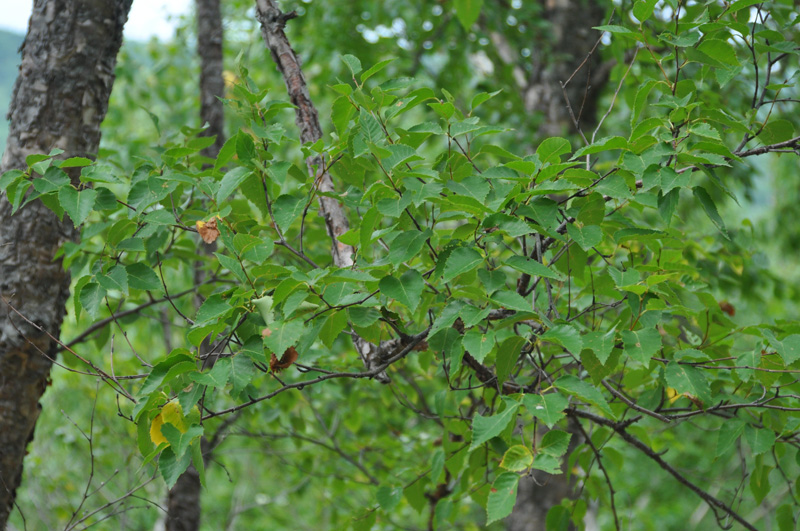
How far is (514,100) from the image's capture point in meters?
4.18

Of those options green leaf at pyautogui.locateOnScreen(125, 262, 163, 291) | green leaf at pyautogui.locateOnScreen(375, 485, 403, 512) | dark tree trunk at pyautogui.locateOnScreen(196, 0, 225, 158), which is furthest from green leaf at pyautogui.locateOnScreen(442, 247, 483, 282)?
dark tree trunk at pyautogui.locateOnScreen(196, 0, 225, 158)

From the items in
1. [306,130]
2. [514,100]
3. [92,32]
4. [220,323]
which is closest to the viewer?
[220,323]

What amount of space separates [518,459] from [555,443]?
105 mm

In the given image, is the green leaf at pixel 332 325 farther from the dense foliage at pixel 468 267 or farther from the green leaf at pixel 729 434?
the green leaf at pixel 729 434

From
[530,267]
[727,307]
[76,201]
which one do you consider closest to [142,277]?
[76,201]

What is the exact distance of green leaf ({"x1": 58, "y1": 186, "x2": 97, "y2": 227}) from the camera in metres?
1.38

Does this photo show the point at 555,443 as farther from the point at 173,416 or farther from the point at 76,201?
the point at 76,201

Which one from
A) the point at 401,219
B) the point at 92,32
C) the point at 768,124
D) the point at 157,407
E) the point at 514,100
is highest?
the point at 514,100

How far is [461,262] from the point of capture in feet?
3.84

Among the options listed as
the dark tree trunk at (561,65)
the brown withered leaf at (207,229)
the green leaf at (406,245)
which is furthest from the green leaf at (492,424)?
the dark tree trunk at (561,65)

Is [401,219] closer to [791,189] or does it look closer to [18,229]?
[18,229]

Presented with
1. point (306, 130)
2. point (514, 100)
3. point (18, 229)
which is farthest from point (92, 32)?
point (514, 100)

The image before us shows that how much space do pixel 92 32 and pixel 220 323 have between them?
137cm

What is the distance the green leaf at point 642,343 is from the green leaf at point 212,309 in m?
0.79
